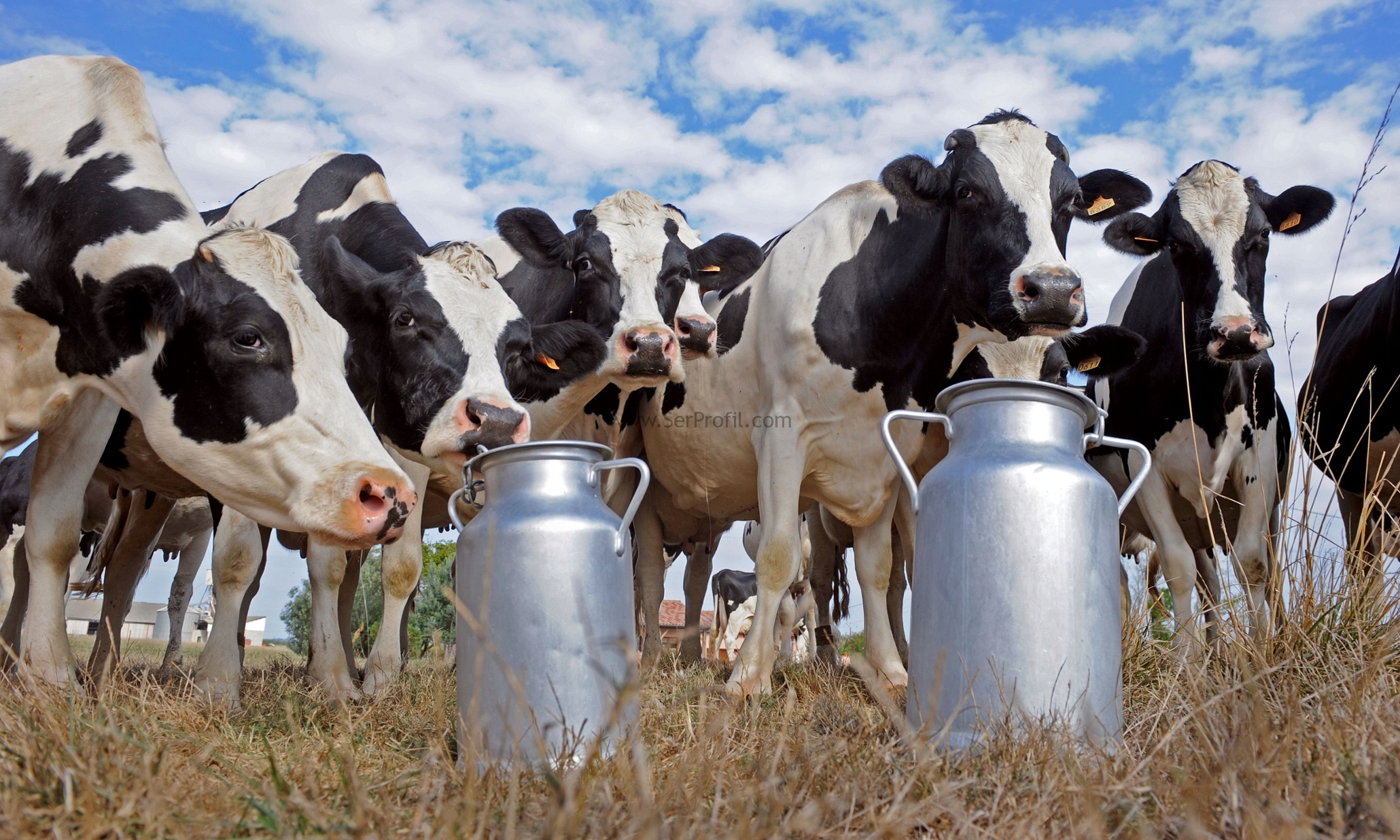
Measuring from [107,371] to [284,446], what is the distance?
0.89m

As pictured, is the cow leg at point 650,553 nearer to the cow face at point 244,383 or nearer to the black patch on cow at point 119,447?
the black patch on cow at point 119,447

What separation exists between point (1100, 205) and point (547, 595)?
427 cm

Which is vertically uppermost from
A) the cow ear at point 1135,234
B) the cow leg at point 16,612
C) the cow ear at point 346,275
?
the cow ear at point 1135,234

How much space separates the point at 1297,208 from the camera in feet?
21.3

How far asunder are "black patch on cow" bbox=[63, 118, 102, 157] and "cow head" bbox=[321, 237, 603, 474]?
1.15 m

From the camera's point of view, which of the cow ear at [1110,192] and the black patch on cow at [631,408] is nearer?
the cow ear at [1110,192]

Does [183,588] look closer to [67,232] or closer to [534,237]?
[534,237]

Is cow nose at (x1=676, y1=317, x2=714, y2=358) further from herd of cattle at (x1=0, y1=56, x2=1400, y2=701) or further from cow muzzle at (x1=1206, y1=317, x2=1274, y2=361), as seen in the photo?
cow muzzle at (x1=1206, y1=317, x2=1274, y2=361)

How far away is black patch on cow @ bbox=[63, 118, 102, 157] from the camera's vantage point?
4438 mm

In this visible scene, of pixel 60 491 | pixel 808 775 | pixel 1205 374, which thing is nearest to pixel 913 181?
pixel 1205 374

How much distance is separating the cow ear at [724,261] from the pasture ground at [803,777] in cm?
376

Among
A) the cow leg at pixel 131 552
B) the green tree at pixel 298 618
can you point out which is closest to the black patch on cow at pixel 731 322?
the cow leg at pixel 131 552

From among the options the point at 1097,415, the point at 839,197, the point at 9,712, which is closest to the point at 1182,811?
the point at 1097,415

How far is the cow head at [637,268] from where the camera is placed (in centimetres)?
582
